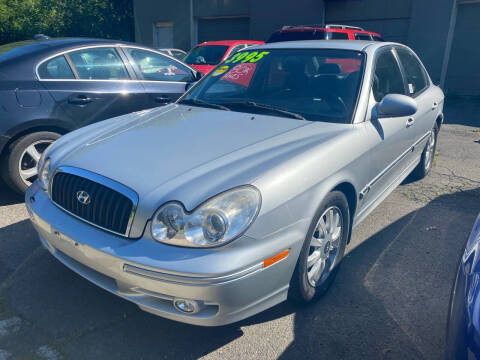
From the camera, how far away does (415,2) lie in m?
11.7

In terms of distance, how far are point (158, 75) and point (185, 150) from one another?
2917 mm

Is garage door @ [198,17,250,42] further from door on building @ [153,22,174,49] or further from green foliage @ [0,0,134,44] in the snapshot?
green foliage @ [0,0,134,44]

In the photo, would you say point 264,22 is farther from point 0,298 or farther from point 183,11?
point 0,298

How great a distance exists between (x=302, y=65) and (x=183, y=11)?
14755 mm

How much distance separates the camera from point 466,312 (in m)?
1.55

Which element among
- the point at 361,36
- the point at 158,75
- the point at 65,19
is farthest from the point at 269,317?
the point at 65,19

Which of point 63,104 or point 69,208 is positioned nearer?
point 69,208

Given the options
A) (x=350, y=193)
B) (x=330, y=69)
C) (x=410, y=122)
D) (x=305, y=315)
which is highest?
(x=330, y=69)

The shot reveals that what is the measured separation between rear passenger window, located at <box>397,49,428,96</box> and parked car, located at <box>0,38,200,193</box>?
2639mm

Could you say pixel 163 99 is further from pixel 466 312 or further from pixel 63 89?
pixel 466 312

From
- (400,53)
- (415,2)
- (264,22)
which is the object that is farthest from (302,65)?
(264,22)

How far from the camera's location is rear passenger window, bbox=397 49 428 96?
4040mm

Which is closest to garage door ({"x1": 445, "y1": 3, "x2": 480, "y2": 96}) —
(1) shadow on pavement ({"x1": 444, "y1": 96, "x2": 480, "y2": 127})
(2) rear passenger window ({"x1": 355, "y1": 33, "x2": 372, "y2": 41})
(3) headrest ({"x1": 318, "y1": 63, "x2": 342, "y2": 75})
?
(1) shadow on pavement ({"x1": 444, "y1": 96, "x2": 480, "y2": 127})

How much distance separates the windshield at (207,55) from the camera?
31.7ft
